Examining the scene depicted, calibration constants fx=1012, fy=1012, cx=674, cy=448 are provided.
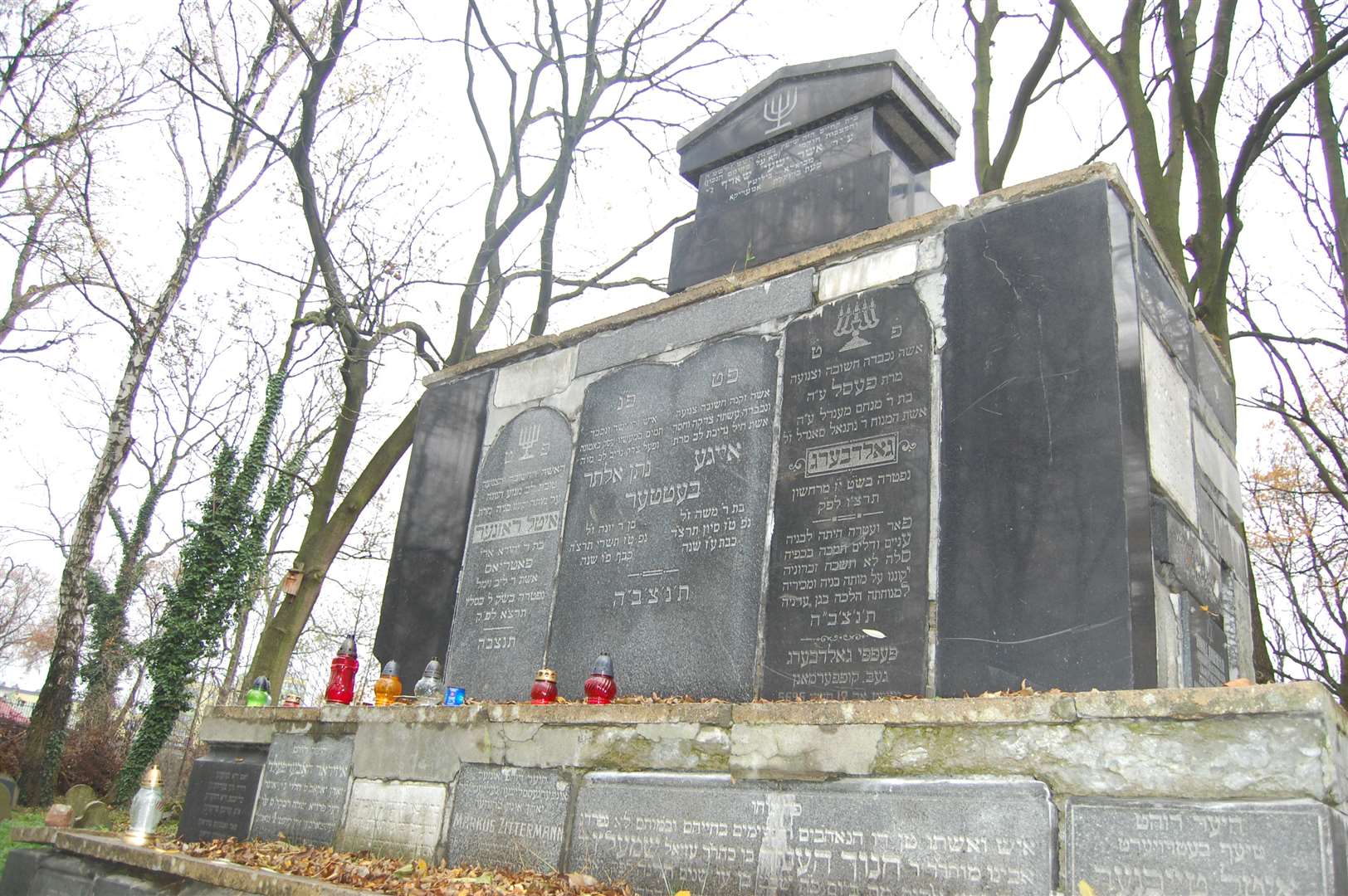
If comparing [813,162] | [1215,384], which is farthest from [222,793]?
[1215,384]

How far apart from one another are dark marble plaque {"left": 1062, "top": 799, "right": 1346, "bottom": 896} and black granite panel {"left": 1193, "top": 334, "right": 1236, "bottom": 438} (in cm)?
302

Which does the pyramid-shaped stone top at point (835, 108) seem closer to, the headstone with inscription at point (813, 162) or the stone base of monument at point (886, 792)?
the headstone with inscription at point (813, 162)

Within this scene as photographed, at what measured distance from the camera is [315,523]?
40.4 feet

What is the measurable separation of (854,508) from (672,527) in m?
1.19

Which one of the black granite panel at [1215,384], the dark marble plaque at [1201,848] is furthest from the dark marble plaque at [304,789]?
the black granite panel at [1215,384]

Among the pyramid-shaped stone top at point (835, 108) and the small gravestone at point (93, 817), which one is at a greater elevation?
the pyramid-shaped stone top at point (835, 108)

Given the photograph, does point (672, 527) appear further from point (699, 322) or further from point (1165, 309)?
point (1165, 309)

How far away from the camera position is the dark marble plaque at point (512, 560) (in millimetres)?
6102

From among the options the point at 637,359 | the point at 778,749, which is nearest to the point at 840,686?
the point at 778,749

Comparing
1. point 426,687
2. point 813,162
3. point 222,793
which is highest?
point 813,162

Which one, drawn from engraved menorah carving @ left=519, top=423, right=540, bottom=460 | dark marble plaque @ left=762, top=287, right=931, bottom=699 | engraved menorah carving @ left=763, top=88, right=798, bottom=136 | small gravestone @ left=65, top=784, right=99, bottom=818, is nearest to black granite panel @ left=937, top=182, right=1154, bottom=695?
dark marble plaque @ left=762, top=287, right=931, bottom=699

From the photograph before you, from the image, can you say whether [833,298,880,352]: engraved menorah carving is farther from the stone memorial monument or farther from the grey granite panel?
the grey granite panel

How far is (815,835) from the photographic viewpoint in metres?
3.66

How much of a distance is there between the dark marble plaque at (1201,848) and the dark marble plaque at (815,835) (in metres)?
0.12
